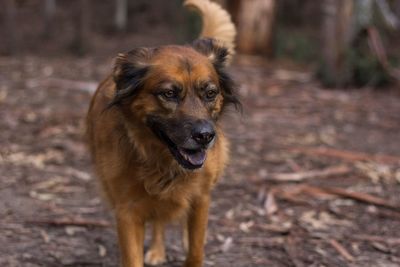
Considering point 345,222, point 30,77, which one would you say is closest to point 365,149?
point 345,222

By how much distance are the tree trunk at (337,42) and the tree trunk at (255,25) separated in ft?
8.17

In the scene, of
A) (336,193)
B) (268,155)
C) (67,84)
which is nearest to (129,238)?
(336,193)

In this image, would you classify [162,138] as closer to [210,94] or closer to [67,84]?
[210,94]

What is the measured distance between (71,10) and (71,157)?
1634 cm

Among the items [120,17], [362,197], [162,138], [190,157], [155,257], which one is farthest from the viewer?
[120,17]

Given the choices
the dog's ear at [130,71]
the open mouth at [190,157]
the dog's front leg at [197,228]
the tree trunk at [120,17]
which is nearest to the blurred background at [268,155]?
the dog's front leg at [197,228]

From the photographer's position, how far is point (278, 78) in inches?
469

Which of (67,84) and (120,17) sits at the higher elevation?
(120,17)

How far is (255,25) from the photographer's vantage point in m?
13.7

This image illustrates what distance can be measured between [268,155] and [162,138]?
147 inches

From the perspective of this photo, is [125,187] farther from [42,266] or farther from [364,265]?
[364,265]

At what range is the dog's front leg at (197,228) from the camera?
431 centimetres

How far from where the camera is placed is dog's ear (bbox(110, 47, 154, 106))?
4023 mm

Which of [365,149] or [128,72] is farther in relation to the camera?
[365,149]
